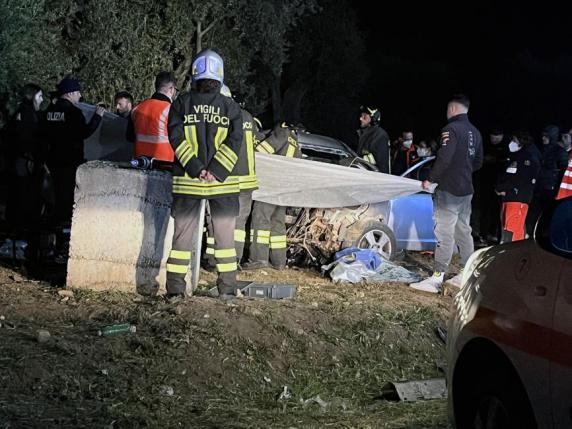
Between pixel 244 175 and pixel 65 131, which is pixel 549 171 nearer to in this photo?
pixel 244 175

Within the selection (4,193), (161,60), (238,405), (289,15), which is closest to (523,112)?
(289,15)

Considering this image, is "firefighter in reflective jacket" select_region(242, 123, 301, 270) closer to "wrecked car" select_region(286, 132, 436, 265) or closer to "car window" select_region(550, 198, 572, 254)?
"wrecked car" select_region(286, 132, 436, 265)

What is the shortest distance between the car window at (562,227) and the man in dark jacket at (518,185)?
8.67m

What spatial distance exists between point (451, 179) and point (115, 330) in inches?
168

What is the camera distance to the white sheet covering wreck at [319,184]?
10.1m

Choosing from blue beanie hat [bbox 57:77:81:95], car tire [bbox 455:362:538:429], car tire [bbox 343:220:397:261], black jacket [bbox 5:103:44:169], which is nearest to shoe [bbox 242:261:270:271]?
car tire [bbox 343:220:397:261]

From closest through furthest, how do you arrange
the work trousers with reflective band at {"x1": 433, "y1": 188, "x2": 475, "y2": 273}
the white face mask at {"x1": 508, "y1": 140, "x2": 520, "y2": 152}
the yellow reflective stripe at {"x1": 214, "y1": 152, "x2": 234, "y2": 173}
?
1. the yellow reflective stripe at {"x1": 214, "y1": 152, "x2": 234, "y2": 173}
2. the work trousers with reflective band at {"x1": 433, "y1": 188, "x2": 475, "y2": 273}
3. the white face mask at {"x1": 508, "y1": 140, "x2": 520, "y2": 152}

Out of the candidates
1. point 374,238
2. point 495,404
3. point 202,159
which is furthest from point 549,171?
point 495,404

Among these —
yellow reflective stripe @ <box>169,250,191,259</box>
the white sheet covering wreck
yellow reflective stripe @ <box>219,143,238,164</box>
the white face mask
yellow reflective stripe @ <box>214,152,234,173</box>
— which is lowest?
yellow reflective stripe @ <box>169,250,191,259</box>

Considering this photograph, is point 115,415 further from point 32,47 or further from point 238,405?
point 32,47

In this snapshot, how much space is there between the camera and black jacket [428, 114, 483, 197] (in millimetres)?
9539

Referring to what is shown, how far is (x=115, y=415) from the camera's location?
5.44 meters

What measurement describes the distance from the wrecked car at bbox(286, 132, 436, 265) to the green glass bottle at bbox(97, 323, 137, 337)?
13.3ft

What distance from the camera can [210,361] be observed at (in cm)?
654
